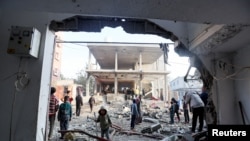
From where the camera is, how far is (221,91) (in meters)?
4.86

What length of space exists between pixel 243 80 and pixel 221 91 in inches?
22.1

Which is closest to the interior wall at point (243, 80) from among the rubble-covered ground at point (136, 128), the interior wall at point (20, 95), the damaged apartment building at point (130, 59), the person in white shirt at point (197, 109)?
the person in white shirt at point (197, 109)

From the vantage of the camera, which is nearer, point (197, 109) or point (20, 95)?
point (20, 95)

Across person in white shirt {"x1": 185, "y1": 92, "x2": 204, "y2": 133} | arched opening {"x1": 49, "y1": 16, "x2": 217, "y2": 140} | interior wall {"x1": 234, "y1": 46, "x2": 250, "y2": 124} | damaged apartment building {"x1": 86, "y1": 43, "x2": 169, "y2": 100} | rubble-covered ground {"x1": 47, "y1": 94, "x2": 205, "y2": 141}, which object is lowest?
rubble-covered ground {"x1": 47, "y1": 94, "x2": 205, "y2": 141}

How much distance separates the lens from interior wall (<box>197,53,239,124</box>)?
15.6ft

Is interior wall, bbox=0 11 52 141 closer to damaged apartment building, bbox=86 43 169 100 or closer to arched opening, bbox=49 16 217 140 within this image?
arched opening, bbox=49 16 217 140

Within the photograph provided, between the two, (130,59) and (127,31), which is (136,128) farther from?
(130,59)

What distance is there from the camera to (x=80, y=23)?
3.99 metres

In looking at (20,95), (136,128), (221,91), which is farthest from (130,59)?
(20,95)

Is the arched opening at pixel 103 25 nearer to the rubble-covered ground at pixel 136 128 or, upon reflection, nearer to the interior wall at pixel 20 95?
the interior wall at pixel 20 95

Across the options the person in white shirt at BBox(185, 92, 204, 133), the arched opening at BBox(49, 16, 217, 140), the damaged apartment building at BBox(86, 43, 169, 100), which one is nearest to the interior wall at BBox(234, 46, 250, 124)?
the person in white shirt at BBox(185, 92, 204, 133)

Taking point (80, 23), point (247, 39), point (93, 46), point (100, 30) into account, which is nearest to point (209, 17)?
point (247, 39)

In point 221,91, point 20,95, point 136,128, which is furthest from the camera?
point 136,128

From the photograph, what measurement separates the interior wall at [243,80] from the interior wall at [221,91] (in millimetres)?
141
